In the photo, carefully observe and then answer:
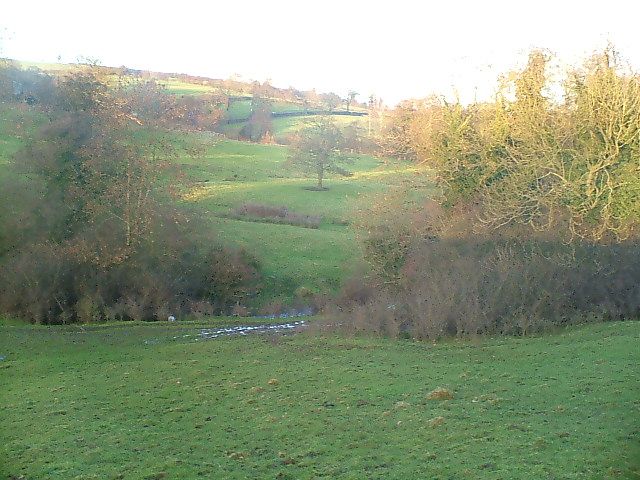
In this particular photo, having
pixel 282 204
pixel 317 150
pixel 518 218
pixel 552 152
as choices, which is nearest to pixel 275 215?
pixel 282 204

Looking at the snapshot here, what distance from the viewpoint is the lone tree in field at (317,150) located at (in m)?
68.5

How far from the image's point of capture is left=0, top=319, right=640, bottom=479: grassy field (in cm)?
1021

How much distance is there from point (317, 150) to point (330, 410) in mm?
56770

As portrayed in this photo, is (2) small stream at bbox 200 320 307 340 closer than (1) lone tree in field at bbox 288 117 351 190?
Yes

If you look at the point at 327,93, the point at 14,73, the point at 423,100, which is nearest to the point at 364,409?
the point at 423,100

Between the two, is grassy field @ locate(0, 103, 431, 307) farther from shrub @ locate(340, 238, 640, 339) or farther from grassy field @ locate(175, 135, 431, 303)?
shrub @ locate(340, 238, 640, 339)

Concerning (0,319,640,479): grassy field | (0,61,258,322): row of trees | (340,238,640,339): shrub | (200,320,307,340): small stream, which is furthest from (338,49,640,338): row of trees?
(0,61,258,322): row of trees

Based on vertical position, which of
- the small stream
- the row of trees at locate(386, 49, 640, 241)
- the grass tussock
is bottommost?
the small stream

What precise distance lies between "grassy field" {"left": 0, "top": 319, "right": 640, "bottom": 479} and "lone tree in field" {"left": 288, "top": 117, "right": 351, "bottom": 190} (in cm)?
4811

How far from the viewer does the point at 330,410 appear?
534 inches

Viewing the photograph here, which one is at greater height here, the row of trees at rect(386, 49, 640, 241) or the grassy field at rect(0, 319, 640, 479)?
the row of trees at rect(386, 49, 640, 241)

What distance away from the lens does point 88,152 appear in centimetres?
3100

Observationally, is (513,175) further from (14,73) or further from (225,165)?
(225,165)

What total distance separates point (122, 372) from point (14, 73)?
27024 mm
